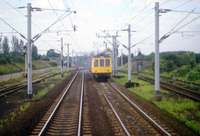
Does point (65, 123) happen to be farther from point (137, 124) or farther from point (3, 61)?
point (3, 61)

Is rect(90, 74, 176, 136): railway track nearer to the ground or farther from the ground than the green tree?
Answer: nearer to the ground

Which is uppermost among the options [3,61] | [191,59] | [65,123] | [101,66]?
[191,59]

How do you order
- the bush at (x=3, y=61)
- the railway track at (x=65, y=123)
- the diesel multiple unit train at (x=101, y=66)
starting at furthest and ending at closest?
the bush at (x=3, y=61), the diesel multiple unit train at (x=101, y=66), the railway track at (x=65, y=123)

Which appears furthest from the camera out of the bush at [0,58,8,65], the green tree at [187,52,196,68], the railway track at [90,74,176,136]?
the bush at [0,58,8,65]

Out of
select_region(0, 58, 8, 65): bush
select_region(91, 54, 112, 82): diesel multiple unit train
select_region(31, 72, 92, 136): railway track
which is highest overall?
select_region(0, 58, 8, 65): bush

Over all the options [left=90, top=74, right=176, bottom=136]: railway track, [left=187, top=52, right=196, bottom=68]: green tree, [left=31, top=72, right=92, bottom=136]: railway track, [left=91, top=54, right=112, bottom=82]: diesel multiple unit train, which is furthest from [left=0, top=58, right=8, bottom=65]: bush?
[left=187, top=52, right=196, bottom=68]: green tree

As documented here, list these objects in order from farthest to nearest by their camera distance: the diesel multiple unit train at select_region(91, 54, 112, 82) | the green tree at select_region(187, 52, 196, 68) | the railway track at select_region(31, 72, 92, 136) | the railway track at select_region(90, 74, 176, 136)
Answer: the green tree at select_region(187, 52, 196, 68)
the diesel multiple unit train at select_region(91, 54, 112, 82)
the railway track at select_region(31, 72, 92, 136)
the railway track at select_region(90, 74, 176, 136)

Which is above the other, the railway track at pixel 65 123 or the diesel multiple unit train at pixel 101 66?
the diesel multiple unit train at pixel 101 66

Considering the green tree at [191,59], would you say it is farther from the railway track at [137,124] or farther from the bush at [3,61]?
the bush at [3,61]

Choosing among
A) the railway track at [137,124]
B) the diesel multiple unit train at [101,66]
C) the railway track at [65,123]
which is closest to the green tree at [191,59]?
the diesel multiple unit train at [101,66]

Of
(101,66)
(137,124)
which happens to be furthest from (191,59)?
(137,124)

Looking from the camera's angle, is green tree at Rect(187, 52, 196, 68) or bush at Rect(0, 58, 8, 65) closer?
green tree at Rect(187, 52, 196, 68)

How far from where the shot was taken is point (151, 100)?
36.3 feet

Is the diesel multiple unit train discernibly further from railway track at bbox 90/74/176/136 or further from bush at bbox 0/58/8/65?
bush at bbox 0/58/8/65
